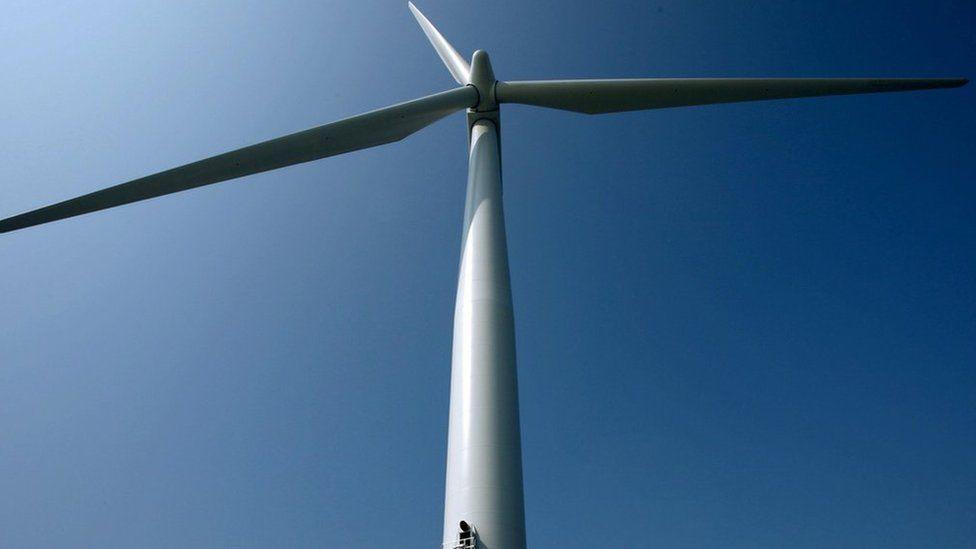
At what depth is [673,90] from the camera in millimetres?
17641

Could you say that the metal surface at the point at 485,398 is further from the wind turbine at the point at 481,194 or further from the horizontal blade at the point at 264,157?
the horizontal blade at the point at 264,157

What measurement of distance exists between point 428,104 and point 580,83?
→ 4750 millimetres

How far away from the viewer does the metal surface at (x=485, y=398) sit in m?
10.2

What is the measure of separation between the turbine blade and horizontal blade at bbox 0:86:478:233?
3679mm

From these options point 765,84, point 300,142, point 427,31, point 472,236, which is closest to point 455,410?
point 472,236

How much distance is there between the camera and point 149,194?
15250 mm

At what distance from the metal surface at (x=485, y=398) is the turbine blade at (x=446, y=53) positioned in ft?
25.3

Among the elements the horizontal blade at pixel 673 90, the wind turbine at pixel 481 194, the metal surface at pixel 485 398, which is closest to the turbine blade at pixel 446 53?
the wind turbine at pixel 481 194

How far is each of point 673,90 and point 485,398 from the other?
38.1 feet

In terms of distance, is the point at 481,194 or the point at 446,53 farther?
the point at 446,53

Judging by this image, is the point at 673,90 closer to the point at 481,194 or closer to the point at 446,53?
the point at 481,194

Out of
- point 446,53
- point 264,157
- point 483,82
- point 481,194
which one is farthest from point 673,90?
point 264,157

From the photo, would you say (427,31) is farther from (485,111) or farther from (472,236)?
(472,236)

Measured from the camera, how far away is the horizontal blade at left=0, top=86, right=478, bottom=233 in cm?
1486
